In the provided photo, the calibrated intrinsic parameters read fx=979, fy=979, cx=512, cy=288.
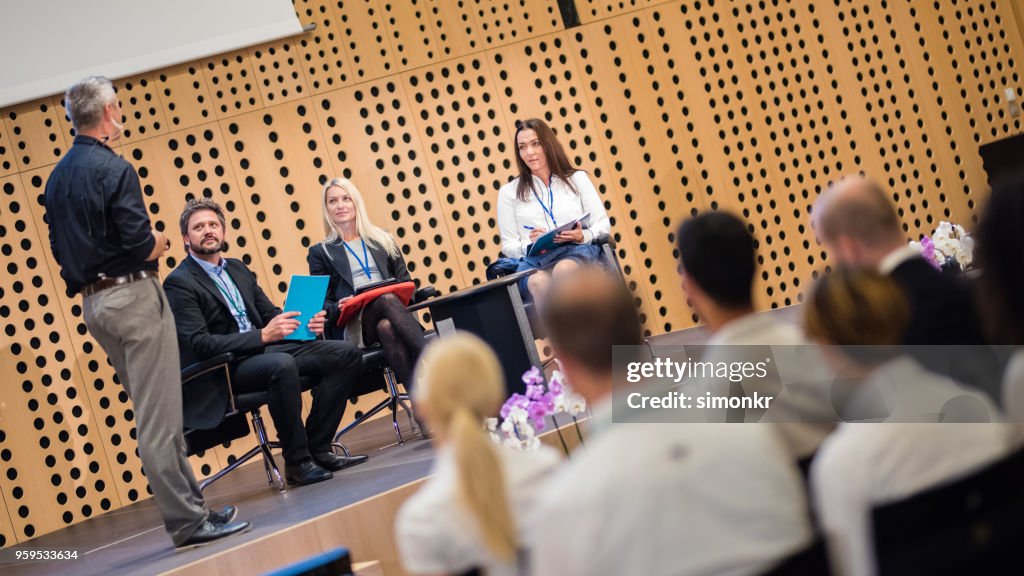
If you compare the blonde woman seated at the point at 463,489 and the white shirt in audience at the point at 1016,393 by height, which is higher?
the blonde woman seated at the point at 463,489

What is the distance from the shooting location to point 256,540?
3.28 metres

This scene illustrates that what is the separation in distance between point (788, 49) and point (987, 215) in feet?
21.8

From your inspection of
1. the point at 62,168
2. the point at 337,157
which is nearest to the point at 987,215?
the point at 62,168

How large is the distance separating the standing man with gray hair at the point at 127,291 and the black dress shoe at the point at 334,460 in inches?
36.2

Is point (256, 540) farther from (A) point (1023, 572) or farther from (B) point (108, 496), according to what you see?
(B) point (108, 496)

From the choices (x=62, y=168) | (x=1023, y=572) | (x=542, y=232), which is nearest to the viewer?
(x=1023, y=572)

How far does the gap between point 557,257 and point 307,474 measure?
66.5 inches

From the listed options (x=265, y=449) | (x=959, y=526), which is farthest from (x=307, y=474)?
(x=959, y=526)

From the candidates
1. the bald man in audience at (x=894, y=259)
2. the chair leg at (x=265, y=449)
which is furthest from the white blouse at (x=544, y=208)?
the bald man in audience at (x=894, y=259)

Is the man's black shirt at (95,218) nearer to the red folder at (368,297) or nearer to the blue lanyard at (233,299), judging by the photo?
the blue lanyard at (233,299)

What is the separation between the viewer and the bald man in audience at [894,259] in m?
1.83

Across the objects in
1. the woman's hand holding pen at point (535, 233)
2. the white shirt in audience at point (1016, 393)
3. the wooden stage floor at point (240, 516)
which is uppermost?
the woman's hand holding pen at point (535, 233)

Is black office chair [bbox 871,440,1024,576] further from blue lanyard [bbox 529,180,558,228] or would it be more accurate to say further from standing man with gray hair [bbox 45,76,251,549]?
blue lanyard [bbox 529,180,558,228]

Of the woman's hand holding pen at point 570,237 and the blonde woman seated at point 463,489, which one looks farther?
the woman's hand holding pen at point 570,237
